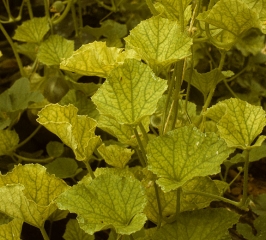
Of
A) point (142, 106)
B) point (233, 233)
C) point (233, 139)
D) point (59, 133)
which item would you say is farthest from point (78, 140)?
point (233, 233)

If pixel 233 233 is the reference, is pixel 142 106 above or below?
above

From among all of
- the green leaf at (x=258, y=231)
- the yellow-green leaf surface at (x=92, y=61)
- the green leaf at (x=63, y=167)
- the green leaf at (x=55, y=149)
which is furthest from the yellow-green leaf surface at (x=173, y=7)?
the green leaf at (x=55, y=149)

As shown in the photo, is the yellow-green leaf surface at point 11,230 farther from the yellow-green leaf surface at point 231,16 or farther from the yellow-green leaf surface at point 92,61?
the yellow-green leaf surface at point 231,16

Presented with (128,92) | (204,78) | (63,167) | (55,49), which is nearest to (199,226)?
(128,92)

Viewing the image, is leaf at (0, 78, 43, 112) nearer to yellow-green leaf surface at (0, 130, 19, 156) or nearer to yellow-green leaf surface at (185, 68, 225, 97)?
yellow-green leaf surface at (0, 130, 19, 156)

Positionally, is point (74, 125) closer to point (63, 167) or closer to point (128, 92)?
point (128, 92)

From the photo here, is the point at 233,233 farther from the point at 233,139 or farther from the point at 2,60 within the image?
the point at 2,60

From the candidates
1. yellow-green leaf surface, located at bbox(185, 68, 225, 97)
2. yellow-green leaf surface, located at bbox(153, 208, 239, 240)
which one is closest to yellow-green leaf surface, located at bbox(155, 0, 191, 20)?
yellow-green leaf surface, located at bbox(185, 68, 225, 97)
